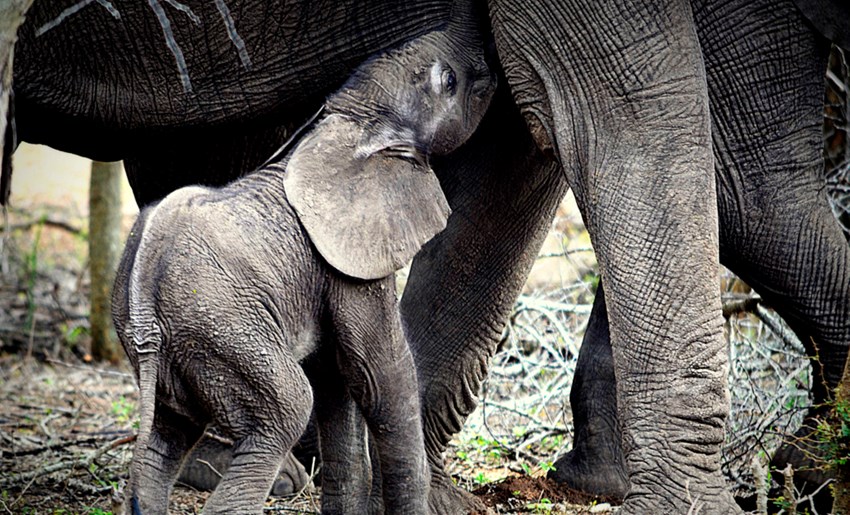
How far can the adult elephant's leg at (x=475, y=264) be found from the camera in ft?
14.7

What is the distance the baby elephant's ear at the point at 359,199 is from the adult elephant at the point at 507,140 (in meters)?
0.42

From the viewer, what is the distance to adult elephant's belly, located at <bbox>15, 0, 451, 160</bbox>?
4309mm

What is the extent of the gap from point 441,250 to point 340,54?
2.57 ft

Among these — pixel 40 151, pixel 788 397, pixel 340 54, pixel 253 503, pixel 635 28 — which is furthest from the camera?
pixel 40 151

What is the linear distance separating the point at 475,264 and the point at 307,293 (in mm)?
1074

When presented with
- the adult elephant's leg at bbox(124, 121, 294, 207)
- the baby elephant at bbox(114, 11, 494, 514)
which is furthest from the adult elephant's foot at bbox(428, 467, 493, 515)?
the adult elephant's leg at bbox(124, 121, 294, 207)

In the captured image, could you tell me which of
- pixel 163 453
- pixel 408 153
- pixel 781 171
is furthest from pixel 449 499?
pixel 781 171

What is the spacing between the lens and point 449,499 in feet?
14.2

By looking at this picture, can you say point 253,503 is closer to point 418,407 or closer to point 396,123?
point 418,407

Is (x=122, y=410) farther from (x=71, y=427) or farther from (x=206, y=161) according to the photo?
(x=206, y=161)

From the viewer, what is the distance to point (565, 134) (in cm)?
379

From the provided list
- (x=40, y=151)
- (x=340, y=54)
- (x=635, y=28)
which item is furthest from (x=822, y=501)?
(x=40, y=151)

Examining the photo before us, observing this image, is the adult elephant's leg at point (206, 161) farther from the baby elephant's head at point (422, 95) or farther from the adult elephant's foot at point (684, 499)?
the adult elephant's foot at point (684, 499)

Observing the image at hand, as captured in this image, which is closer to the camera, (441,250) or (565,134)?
(565,134)
